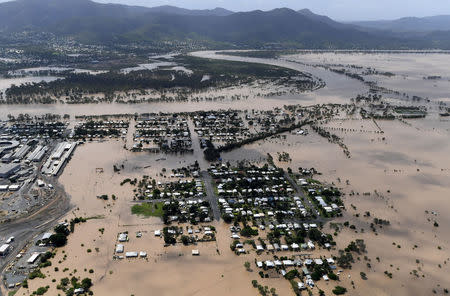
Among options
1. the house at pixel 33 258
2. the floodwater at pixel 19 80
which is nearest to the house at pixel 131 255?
the house at pixel 33 258

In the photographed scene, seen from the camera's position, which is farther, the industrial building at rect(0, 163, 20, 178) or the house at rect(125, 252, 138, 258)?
the industrial building at rect(0, 163, 20, 178)

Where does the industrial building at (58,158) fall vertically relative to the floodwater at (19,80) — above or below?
below

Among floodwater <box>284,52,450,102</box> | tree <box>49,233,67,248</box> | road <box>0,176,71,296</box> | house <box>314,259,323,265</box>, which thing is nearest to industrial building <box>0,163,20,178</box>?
road <box>0,176,71,296</box>

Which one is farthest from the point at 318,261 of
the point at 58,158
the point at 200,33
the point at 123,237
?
the point at 200,33

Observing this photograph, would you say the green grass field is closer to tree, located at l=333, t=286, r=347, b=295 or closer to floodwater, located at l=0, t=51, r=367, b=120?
tree, located at l=333, t=286, r=347, b=295

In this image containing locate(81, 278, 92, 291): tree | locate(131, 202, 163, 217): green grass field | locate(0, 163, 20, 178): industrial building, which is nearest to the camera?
locate(81, 278, 92, 291): tree

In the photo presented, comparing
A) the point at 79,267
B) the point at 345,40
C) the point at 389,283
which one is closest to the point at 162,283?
the point at 79,267

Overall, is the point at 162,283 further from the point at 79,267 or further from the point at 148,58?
the point at 148,58

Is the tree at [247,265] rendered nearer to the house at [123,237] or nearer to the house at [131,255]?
the house at [131,255]
